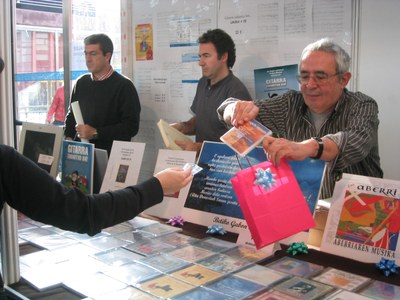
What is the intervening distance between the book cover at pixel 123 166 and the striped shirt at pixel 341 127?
45cm

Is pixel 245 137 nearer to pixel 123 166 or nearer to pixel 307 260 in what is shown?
pixel 307 260

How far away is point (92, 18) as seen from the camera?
15.5 feet

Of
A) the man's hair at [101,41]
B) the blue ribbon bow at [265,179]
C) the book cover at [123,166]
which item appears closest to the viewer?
the blue ribbon bow at [265,179]

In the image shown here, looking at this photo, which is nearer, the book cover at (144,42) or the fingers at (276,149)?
the fingers at (276,149)

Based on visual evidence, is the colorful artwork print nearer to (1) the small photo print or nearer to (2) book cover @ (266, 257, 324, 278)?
(2) book cover @ (266, 257, 324, 278)

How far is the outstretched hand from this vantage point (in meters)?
1.28

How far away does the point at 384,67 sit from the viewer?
278 cm

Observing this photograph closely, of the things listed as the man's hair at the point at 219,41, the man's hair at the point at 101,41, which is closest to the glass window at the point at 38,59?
the man's hair at the point at 101,41

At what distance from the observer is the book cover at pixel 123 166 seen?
2021 millimetres

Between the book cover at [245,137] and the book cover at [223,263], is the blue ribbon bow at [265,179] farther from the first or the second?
the book cover at [223,263]

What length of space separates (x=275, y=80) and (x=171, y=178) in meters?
2.10

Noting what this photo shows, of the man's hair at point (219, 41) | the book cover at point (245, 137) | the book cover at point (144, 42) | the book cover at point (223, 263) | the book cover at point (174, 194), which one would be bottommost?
the book cover at point (223, 263)

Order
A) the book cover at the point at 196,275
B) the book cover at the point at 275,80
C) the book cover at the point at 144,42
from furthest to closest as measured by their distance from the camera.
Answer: the book cover at the point at 144,42 → the book cover at the point at 275,80 → the book cover at the point at 196,275

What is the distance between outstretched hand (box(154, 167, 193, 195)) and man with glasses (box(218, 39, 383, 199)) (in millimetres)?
291
